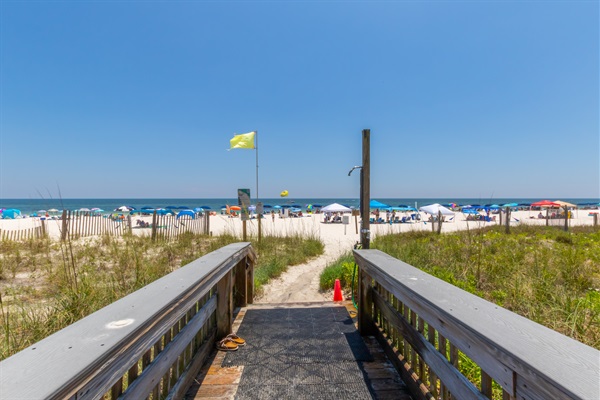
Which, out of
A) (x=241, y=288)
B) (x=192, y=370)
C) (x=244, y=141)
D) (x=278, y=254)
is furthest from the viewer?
(x=244, y=141)

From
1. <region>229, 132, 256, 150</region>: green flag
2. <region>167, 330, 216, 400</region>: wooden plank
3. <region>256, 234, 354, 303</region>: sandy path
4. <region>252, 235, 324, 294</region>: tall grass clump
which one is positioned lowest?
<region>256, 234, 354, 303</region>: sandy path

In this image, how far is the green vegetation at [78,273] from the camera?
10.00 feet

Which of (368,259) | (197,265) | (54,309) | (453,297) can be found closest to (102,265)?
(54,309)

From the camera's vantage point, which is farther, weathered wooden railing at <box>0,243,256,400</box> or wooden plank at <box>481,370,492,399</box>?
wooden plank at <box>481,370,492,399</box>

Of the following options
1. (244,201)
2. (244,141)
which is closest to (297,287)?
(244,201)

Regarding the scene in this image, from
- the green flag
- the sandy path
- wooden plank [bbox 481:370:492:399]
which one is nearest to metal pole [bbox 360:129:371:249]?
the sandy path

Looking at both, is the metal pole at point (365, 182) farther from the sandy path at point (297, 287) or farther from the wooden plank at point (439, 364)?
the sandy path at point (297, 287)

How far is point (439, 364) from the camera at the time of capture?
65.7 inches

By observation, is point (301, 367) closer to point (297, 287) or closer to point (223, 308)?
point (223, 308)

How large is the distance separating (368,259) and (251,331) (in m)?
1.58

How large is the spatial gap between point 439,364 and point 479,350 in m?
0.60

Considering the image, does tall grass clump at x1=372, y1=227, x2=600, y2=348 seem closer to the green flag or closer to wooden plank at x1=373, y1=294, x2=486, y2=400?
wooden plank at x1=373, y1=294, x2=486, y2=400

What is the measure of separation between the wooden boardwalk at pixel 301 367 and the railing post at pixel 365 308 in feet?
0.30

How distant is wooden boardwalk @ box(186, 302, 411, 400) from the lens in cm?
219
